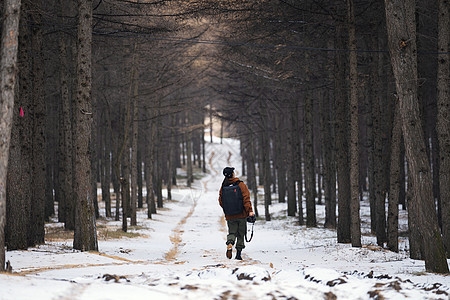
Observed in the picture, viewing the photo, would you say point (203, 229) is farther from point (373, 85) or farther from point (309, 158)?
point (373, 85)

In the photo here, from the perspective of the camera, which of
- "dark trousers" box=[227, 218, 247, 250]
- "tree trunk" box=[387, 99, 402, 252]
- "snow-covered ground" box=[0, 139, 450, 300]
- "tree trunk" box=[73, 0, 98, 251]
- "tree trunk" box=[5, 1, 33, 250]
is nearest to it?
"snow-covered ground" box=[0, 139, 450, 300]

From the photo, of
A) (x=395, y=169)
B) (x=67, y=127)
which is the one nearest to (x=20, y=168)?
(x=67, y=127)

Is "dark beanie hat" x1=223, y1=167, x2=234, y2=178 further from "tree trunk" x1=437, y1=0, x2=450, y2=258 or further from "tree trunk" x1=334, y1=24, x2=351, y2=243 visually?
"tree trunk" x1=437, y1=0, x2=450, y2=258

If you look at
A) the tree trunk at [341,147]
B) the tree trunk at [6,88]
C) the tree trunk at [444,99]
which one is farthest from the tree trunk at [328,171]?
the tree trunk at [6,88]

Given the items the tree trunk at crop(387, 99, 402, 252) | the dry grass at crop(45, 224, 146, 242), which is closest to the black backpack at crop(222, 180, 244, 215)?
the tree trunk at crop(387, 99, 402, 252)

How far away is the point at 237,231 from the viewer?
11.0 metres

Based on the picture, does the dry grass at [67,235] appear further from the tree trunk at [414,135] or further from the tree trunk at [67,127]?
the tree trunk at [414,135]

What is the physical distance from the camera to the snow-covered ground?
557 cm

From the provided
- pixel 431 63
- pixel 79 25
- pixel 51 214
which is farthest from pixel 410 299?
pixel 51 214

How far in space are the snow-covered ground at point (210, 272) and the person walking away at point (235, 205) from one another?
2.22 ft

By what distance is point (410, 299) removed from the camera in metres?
5.45

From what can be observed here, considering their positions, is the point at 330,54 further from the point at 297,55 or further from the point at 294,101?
the point at 294,101

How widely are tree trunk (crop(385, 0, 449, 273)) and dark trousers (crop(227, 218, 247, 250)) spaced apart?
12.5ft

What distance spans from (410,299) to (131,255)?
318 inches
